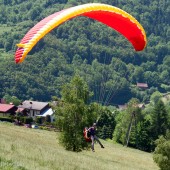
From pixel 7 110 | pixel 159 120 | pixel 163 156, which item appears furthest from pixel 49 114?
pixel 163 156

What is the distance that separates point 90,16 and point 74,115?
9.34 metres

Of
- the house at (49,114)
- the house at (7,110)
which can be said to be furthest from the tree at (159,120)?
the house at (49,114)

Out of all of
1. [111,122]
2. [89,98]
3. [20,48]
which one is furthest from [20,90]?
[20,48]

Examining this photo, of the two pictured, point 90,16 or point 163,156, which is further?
point 163,156

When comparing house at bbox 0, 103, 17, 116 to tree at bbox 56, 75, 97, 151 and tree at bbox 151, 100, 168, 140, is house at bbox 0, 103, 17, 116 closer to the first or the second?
tree at bbox 151, 100, 168, 140

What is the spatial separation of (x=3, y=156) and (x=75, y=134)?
16239 mm

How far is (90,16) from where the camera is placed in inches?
1052

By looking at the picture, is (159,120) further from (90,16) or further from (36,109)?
(90,16)

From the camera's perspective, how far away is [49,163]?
65.4 feet

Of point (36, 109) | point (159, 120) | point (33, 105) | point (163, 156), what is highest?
point (163, 156)

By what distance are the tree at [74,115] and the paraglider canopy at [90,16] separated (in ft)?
22.6

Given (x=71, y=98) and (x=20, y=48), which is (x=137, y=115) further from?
(x=20, y=48)

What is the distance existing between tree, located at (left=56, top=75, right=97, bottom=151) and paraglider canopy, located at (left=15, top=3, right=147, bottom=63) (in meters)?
6.87

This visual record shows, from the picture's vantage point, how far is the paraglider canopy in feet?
73.0
